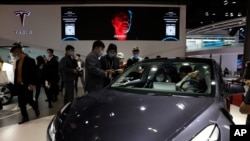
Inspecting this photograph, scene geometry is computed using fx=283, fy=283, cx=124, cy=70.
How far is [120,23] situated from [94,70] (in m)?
6.39

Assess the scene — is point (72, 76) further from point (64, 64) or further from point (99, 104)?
point (99, 104)

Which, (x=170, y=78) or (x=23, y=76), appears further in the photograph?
(x=23, y=76)

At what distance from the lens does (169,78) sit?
3.25 m

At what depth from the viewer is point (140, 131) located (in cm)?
187

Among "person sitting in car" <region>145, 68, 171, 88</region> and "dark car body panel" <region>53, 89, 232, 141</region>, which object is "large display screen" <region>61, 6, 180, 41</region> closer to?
"person sitting in car" <region>145, 68, 171, 88</region>

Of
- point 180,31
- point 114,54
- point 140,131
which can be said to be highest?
point 180,31

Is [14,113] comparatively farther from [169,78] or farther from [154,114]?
[154,114]

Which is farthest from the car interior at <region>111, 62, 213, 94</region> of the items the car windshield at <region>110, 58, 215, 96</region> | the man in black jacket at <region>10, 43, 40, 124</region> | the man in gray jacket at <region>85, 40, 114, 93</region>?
the man in black jacket at <region>10, 43, 40, 124</region>

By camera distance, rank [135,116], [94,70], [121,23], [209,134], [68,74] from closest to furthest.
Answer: [209,134] → [135,116] → [94,70] → [68,74] → [121,23]

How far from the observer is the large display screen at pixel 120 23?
34.3 feet

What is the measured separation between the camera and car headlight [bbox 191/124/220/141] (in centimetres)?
185

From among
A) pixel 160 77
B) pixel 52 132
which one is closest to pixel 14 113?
pixel 160 77

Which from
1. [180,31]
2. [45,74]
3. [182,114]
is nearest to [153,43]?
[180,31]

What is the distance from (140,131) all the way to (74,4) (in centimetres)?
938
